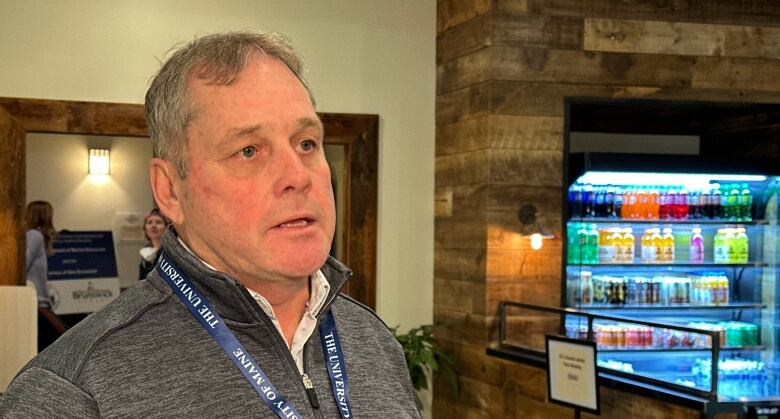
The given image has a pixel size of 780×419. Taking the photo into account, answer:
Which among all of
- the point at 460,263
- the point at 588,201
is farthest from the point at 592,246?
the point at 460,263

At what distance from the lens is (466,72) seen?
678 cm

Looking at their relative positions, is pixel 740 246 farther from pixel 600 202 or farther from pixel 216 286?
pixel 216 286

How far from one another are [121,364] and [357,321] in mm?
367

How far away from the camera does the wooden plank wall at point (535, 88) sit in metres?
6.47

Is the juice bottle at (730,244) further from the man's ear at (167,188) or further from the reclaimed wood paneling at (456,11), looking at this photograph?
the man's ear at (167,188)

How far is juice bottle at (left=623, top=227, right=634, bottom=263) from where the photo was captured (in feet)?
22.4

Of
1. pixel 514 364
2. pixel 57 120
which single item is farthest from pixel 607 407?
pixel 57 120

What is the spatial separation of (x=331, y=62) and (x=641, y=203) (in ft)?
7.01

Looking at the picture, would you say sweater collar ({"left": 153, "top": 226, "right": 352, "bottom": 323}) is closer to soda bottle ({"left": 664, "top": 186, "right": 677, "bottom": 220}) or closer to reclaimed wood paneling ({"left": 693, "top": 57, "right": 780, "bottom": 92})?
reclaimed wood paneling ({"left": 693, "top": 57, "right": 780, "bottom": 92})

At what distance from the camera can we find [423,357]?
21.9ft

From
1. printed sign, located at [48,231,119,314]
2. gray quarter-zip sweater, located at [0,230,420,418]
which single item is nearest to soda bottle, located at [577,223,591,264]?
printed sign, located at [48,231,119,314]

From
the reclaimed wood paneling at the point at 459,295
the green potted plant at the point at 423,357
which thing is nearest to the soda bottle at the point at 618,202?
the reclaimed wood paneling at the point at 459,295

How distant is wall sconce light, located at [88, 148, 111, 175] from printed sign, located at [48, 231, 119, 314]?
1.96 feet

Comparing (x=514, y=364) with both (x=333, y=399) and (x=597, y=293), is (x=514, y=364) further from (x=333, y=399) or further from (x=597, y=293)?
(x=333, y=399)
